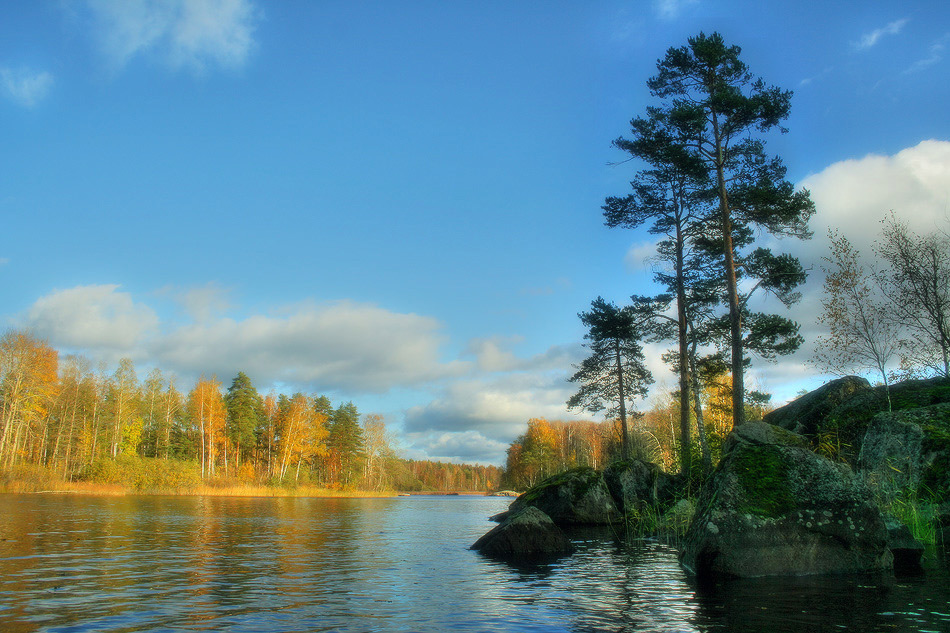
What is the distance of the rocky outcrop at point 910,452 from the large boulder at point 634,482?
9.56 meters

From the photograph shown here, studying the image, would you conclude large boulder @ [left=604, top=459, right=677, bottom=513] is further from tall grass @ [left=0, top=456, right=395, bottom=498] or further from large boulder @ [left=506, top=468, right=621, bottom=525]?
tall grass @ [left=0, top=456, right=395, bottom=498]

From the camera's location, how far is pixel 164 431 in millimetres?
69750

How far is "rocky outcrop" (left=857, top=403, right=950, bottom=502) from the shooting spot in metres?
10.5

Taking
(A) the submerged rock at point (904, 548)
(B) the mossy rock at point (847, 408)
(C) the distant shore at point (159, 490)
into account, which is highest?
(B) the mossy rock at point (847, 408)

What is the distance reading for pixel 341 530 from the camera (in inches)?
800

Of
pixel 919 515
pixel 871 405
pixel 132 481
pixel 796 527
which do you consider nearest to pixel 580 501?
pixel 871 405

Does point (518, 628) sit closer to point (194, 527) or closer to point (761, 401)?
point (194, 527)

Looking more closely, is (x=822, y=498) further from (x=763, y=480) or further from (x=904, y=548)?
(x=904, y=548)

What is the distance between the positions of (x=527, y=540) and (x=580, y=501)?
878 cm

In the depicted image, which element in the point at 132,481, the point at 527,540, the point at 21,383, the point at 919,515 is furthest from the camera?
the point at 132,481

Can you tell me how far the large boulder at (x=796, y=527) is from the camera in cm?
855

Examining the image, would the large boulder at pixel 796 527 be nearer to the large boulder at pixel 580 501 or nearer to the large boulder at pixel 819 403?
the large boulder at pixel 819 403

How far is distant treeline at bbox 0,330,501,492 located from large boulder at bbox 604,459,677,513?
43999mm

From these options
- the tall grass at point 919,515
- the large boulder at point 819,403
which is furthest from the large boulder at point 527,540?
the large boulder at point 819,403
